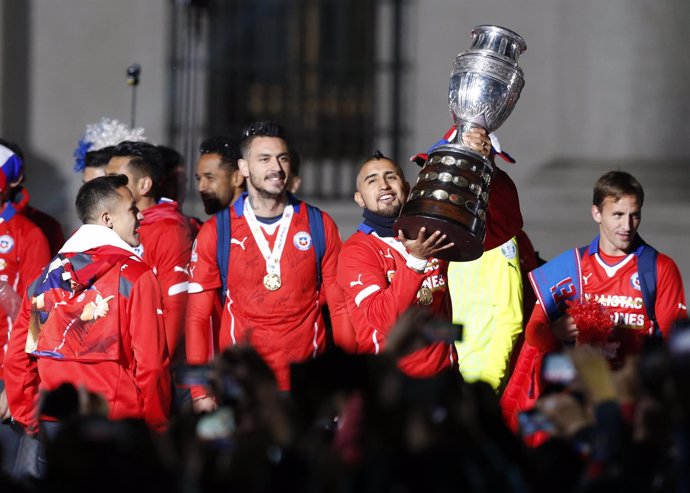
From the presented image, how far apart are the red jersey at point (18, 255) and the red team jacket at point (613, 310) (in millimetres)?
2747

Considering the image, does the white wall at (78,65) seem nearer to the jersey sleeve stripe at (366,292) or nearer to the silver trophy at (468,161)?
Result: the jersey sleeve stripe at (366,292)

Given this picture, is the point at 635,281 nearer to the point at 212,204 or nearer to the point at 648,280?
the point at 648,280

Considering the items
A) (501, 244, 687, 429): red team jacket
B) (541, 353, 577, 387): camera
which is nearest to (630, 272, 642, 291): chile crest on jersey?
(501, 244, 687, 429): red team jacket

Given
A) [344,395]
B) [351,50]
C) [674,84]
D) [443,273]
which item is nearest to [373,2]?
[351,50]

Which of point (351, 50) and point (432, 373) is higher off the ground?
point (351, 50)

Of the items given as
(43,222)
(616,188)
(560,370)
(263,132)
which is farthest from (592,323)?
(43,222)

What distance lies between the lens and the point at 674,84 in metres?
11.8

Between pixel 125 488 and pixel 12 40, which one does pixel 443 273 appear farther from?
pixel 12 40

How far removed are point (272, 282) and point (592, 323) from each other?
5.10ft

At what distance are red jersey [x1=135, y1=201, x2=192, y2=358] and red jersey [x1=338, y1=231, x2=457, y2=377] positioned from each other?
1110mm

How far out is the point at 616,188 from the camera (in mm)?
6809

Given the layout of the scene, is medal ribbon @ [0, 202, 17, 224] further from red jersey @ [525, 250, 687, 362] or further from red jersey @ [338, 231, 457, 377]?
red jersey @ [525, 250, 687, 362]

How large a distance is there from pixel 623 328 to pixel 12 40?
26.1 ft

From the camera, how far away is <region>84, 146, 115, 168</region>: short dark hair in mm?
8461
